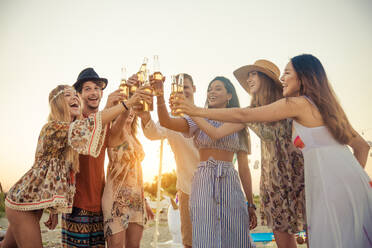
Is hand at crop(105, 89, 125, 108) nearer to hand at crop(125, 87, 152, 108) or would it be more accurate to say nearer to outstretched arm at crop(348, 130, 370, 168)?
hand at crop(125, 87, 152, 108)

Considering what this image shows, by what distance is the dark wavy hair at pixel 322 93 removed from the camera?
2.54 meters

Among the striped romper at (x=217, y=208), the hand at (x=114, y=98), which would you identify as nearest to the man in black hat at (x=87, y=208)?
the hand at (x=114, y=98)

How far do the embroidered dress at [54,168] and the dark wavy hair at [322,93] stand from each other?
2232mm

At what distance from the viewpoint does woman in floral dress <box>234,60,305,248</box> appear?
129 inches

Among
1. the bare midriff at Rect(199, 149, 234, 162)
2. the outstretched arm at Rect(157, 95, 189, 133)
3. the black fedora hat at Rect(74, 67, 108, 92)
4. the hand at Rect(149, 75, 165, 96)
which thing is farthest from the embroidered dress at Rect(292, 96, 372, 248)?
the black fedora hat at Rect(74, 67, 108, 92)

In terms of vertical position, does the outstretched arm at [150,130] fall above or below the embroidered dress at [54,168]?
above

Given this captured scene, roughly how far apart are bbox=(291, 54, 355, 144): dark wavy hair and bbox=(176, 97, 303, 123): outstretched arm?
0.71ft

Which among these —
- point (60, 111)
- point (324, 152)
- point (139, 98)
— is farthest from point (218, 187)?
point (60, 111)

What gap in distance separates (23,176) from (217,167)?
7.13 ft

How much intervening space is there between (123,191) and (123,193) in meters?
0.03

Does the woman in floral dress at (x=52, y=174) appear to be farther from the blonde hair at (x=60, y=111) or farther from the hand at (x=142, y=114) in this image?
the hand at (x=142, y=114)

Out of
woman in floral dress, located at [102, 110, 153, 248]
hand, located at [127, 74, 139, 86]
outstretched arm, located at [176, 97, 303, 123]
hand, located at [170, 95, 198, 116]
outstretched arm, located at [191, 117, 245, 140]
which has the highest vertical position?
hand, located at [127, 74, 139, 86]

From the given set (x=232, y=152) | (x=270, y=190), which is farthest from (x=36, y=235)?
(x=270, y=190)

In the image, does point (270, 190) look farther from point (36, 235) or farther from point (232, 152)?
point (36, 235)
